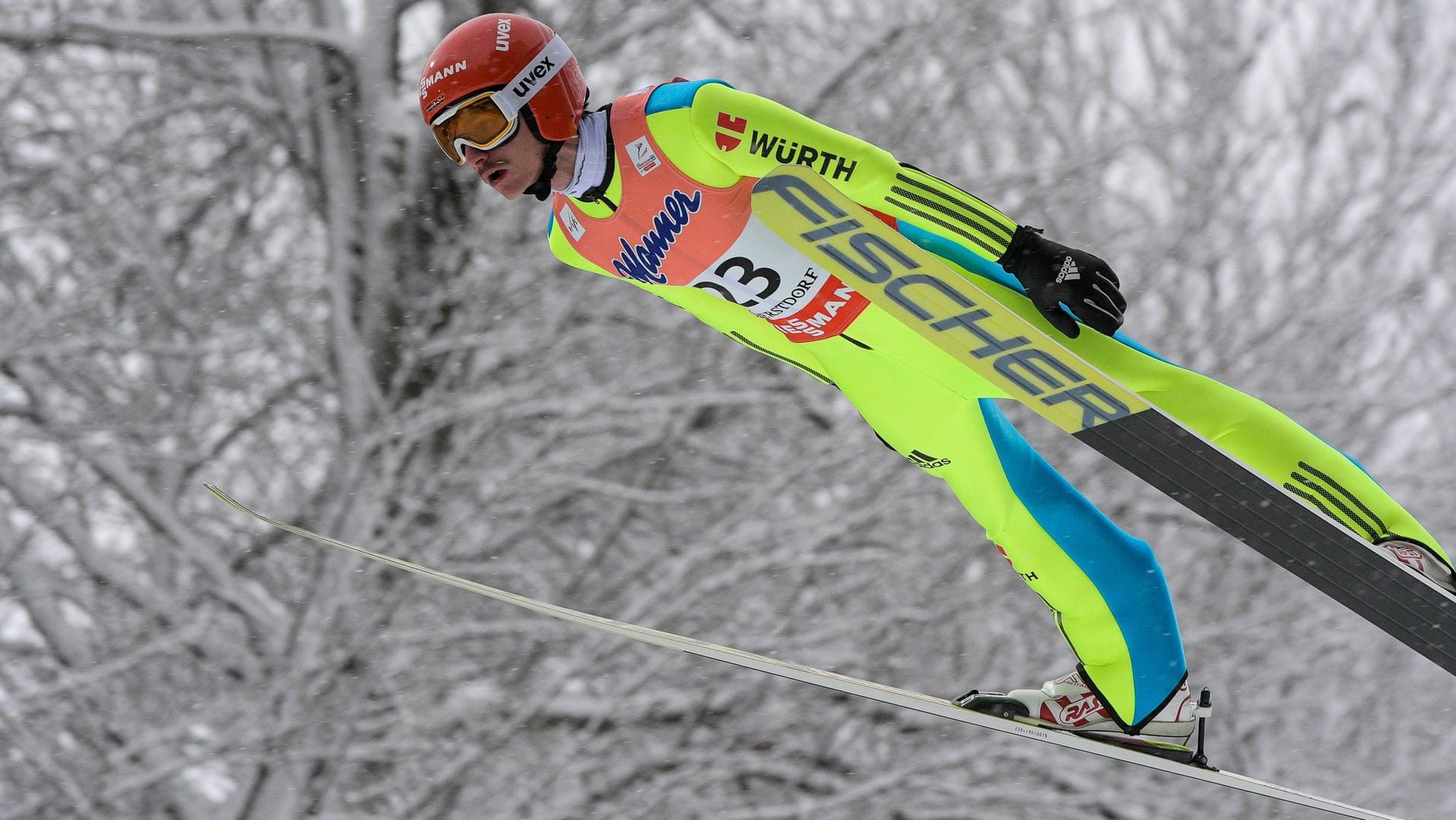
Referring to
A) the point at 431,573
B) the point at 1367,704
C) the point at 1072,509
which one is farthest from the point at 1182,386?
the point at 1367,704

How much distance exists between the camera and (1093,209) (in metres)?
6.43

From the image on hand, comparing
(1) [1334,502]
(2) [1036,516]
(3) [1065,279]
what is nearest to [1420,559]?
(1) [1334,502]

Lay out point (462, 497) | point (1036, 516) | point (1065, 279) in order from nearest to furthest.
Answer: point (1065, 279) → point (1036, 516) → point (462, 497)

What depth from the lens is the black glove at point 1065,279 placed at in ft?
5.93

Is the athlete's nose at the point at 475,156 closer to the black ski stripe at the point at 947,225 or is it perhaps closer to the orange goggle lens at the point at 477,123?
the orange goggle lens at the point at 477,123

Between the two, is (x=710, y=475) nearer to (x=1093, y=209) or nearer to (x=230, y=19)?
(x=1093, y=209)

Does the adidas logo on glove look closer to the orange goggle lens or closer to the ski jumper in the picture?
the ski jumper

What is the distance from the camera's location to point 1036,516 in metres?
2.05

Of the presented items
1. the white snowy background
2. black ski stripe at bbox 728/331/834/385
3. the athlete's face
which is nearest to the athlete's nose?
the athlete's face

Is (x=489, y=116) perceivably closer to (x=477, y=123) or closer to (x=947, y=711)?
(x=477, y=123)

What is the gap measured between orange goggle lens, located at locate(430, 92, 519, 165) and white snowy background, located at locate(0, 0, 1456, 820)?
3440 millimetres

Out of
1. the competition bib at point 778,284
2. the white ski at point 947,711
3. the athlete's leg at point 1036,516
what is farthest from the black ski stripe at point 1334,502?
the competition bib at point 778,284

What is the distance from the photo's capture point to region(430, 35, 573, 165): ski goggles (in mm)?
1921

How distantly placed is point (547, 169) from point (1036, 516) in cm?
96
